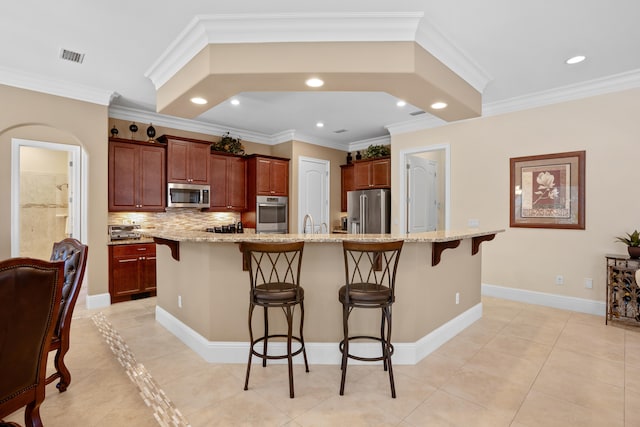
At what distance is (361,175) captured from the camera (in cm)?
646

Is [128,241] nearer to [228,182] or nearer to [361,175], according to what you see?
[228,182]

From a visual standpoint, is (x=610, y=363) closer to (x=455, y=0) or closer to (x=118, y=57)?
(x=455, y=0)

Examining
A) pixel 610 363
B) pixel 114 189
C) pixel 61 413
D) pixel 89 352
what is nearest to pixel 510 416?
pixel 610 363

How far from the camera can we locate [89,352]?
2857mm

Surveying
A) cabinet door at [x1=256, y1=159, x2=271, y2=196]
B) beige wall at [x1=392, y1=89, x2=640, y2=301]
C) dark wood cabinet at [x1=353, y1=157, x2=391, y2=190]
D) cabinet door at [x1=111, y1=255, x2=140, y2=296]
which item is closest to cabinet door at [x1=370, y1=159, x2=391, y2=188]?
dark wood cabinet at [x1=353, y1=157, x2=391, y2=190]

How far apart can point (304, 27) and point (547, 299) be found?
439 cm

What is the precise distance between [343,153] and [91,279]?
17.3 feet

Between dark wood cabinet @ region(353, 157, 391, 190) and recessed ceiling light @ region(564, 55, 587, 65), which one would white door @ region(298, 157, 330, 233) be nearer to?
dark wood cabinet @ region(353, 157, 391, 190)

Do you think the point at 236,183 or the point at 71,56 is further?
the point at 236,183

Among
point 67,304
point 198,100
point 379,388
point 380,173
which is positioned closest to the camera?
point 67,304

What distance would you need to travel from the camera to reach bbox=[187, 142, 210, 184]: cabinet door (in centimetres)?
511

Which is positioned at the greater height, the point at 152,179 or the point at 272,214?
the point at 152,179

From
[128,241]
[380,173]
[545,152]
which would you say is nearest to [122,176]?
[128,241]

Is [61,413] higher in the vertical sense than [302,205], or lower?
lower
